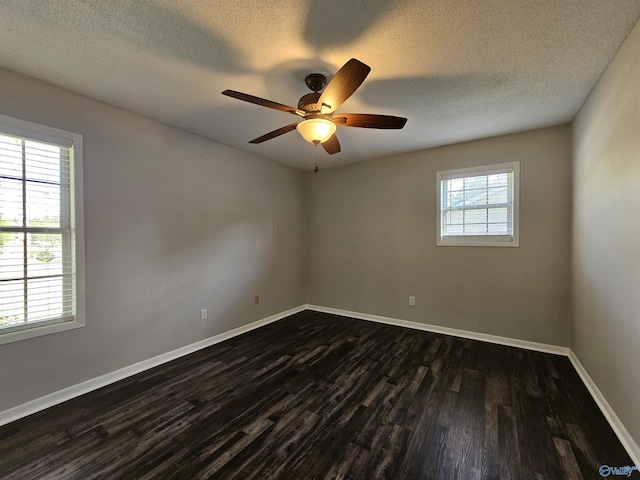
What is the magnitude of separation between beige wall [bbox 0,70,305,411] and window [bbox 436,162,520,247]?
8.35 ft

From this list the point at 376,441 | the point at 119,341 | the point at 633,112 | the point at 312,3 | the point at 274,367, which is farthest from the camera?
the point at 274,367

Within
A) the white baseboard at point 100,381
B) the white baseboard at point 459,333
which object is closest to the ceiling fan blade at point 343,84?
the white baseboard at point 100,381

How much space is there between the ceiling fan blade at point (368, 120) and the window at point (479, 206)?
1.94 m

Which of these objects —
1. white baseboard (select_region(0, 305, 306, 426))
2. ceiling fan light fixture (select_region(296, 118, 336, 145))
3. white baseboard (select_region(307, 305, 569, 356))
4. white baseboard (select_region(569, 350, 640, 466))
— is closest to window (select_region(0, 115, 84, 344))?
white baseboard (select_region(0, 305, 306, 426))

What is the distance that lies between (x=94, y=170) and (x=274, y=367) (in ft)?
8.00

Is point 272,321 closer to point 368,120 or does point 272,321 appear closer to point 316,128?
point 316,128

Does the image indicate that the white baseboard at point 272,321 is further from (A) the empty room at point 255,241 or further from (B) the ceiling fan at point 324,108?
(B) the ceiling fan at point 324,108

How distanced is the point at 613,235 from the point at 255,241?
3.62 metres

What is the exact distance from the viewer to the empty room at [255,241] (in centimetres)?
157

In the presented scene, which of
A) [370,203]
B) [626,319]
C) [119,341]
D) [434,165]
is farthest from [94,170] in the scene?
[626,319]

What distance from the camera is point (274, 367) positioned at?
271cm

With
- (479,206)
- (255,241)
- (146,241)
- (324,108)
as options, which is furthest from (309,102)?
(479,206)

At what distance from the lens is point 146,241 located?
2.72 meters

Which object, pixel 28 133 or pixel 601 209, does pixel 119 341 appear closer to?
pixel 28 133
